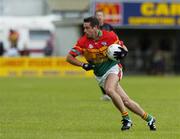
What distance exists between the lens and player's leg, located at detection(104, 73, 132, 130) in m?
13.0

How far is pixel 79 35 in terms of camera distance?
4153 centimetres

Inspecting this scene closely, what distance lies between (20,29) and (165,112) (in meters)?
25.6

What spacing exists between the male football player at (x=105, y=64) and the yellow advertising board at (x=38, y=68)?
23.2m

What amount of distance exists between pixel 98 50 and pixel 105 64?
0.27 meters

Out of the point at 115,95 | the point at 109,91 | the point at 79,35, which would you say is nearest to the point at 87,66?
the point at 109,91

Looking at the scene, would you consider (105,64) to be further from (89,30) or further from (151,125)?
(151,125)

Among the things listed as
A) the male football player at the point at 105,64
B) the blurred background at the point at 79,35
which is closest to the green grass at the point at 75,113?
the male football player at the point at 105,64

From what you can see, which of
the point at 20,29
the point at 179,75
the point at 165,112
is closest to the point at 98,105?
the point at 165,112

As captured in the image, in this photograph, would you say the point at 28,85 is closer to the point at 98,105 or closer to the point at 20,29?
the point at 98,105

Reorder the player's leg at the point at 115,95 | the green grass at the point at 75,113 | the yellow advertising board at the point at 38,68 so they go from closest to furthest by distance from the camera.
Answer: the green grass at the point at 75,113 < the player's leg at the point at 115,95 < the yellow advertising board at the point at 38,68

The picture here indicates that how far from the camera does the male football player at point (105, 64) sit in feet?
43.0

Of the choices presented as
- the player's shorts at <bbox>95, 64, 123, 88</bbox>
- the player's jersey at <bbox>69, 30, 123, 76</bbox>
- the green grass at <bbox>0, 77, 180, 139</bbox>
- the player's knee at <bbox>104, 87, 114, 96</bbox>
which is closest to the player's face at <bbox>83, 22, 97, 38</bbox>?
the player's jersey at <bbox>69, 30, 123, 76</bbox>

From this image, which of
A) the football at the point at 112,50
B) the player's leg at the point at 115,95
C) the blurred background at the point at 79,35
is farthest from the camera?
the blurred background at the point at 79,35

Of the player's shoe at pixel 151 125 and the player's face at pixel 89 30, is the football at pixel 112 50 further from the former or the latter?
the player's shoe at pixel 151 125
